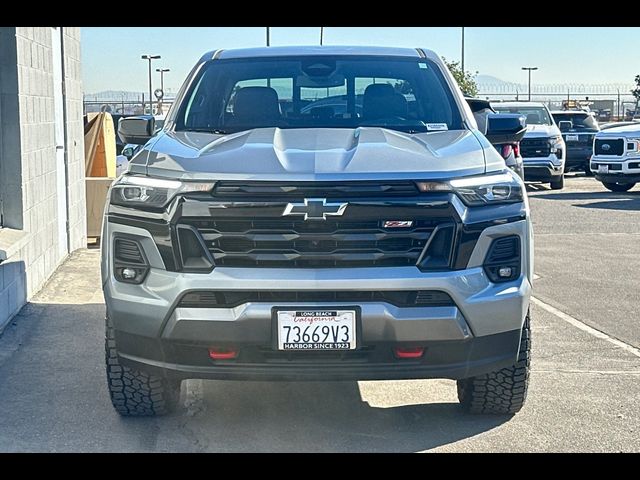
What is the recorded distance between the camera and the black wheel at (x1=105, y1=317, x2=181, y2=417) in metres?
4.96

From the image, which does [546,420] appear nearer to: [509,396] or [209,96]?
[509,396]

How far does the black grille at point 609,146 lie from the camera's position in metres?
20.5

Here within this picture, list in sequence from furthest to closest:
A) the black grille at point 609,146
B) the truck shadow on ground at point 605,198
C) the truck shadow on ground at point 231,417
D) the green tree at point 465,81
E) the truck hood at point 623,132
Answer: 1. the green tree at point 465,81
2. the black grille at point 609,146
3. the truck hood at point 623,132
4. the truck shadow on ground at point 605,198
5. the truck shadow on ground at point 231,417

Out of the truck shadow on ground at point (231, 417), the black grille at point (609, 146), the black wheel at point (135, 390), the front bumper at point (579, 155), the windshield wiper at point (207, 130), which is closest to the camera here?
the truck shadow on ground at point (231, 417)

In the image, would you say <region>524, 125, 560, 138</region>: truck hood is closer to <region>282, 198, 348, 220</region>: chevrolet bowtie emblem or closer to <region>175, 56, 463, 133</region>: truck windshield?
<region>175, 56, 463, 133</region>: truck windshield

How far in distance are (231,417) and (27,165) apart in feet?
11.9

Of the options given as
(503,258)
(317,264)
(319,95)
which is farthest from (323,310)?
(319,95)

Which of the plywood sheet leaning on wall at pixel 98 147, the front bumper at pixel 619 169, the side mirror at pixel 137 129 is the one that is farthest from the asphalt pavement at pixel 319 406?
the front bumper at pixel 619 169

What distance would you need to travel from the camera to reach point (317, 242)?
14.7 ft

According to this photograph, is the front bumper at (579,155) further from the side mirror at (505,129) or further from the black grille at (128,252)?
the black grille at (128,252)

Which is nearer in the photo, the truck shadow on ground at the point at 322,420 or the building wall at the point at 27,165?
the truck shadow on ground at the point at 322,420

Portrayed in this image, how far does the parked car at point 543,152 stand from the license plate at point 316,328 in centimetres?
1678

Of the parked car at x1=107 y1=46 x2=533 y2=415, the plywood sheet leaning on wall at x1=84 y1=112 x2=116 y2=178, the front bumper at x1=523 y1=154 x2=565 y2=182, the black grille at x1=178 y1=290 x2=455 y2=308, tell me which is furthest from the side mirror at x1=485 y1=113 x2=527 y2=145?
the front bumper at x1=523 y1=154 x2=565 y2=182
